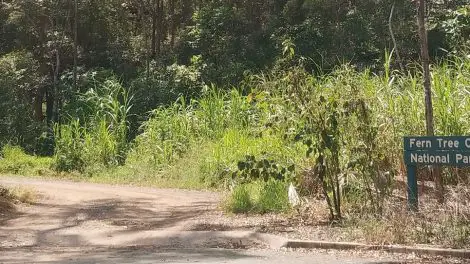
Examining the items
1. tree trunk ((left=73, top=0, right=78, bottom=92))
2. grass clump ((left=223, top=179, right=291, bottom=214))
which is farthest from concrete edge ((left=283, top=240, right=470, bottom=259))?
tree trunk ((left=73, top=0, right=78, bottom=92))

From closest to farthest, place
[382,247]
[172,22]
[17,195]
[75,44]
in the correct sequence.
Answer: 1. [382,247]
2. [17,195]
3. [75,44]
4. [172,22]

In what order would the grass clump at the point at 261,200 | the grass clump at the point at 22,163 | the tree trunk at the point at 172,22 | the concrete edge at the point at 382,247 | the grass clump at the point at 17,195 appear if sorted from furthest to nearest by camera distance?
the tree trunk at the point at 172,22
the grass clump at the point at 22,163
the grass clump at the point at 17,195
the grass clump at the point at 261,200
the concrete edge at the point at 382,247

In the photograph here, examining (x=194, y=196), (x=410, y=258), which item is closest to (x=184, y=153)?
(x=194, y=196)

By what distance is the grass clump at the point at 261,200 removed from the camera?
11.1 m

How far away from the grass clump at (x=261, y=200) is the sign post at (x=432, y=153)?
2.50 m

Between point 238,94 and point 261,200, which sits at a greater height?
point 238,94

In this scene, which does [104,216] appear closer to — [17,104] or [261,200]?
[261,200]

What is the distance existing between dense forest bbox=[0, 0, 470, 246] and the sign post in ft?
1.37

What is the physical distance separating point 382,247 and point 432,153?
5.48 ft

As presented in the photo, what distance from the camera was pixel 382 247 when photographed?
319 inches

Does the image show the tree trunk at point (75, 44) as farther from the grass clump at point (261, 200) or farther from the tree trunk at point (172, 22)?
the grass clump at point (261, 200)

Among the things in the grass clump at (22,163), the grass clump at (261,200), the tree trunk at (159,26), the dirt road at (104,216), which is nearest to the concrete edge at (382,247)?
the dirt road at (104,216)

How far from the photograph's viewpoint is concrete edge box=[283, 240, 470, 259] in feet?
25.2

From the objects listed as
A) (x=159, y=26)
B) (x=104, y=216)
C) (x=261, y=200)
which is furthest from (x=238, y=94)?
(x=159, y=26)
